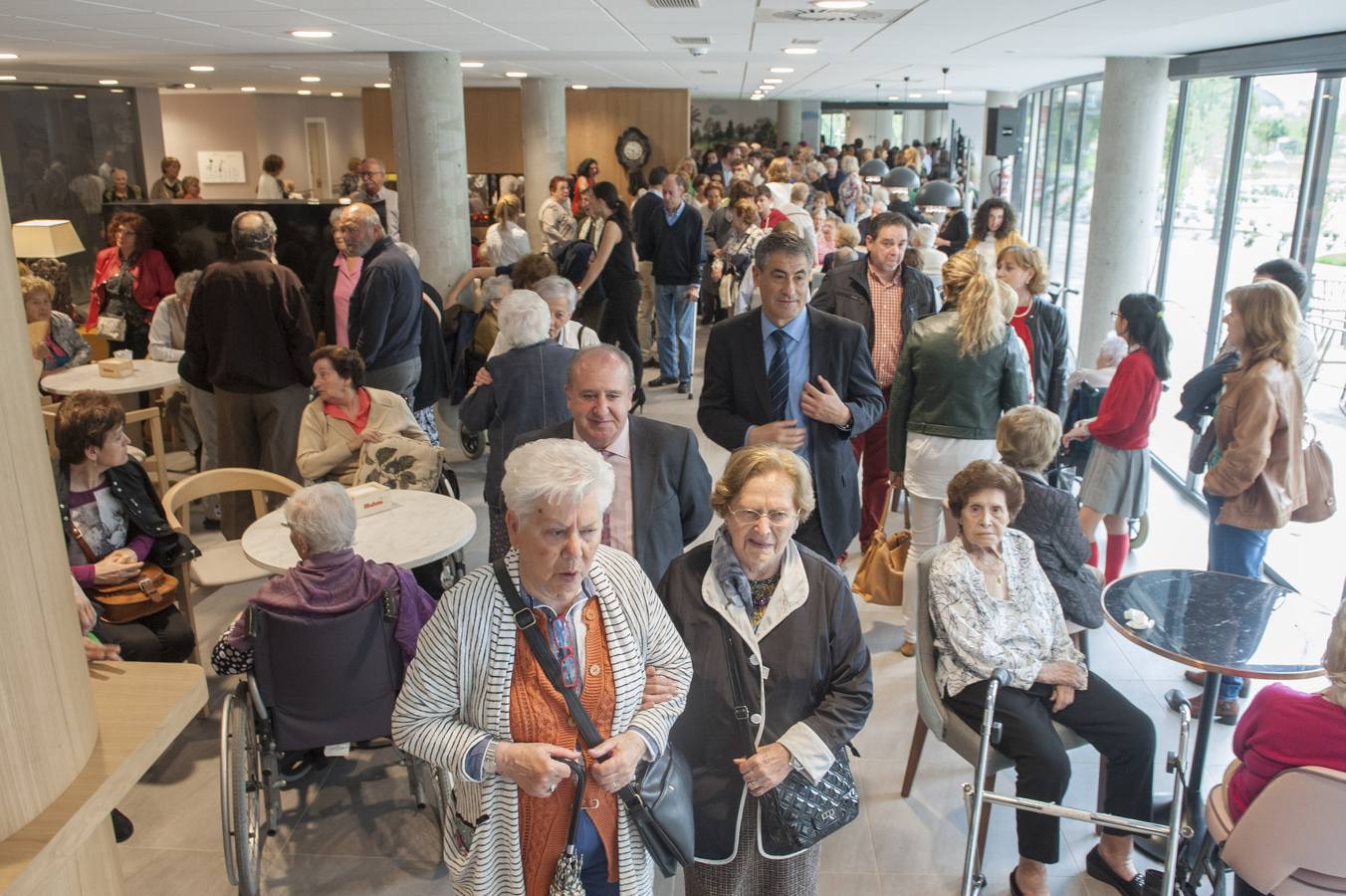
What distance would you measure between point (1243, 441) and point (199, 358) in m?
4.84

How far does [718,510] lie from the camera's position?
2.78 meters

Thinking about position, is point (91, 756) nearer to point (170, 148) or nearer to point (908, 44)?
point (908, 44)

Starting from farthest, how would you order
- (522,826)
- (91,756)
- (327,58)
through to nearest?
(327,58) → (522,826) → (91,756)

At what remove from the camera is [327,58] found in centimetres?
891

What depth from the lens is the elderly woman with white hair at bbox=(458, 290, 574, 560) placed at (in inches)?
167

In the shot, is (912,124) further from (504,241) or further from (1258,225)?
(1258,225)

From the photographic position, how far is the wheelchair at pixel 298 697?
121 inches

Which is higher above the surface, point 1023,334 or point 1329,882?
point 1023,334

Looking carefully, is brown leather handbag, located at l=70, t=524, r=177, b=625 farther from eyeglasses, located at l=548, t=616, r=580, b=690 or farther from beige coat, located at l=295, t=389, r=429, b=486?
eyeglasses, located at l=548, t=616, r=580, b=690

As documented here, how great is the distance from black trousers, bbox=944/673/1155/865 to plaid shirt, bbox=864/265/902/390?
2.35 metres

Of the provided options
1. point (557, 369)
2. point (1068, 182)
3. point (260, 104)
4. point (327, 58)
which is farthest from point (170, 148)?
point (557, 369)

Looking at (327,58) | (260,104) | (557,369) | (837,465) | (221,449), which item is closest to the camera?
(837,465)

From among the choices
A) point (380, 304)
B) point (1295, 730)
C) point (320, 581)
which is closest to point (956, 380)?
point (1295, 730)

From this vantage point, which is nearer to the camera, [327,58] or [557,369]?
[557,369]
